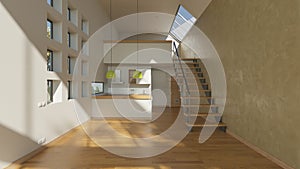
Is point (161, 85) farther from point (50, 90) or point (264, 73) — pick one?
point (264, 73)

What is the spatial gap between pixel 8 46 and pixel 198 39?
6.96 meters

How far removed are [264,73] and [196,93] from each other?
4.12 meters

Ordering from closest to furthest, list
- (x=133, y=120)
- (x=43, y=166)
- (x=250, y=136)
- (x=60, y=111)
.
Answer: (x=43, y=166) → (x=250, y=136) → (x=60, y=111) → (x=133, y=120)

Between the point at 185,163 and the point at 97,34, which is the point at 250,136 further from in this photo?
the point at 97,34

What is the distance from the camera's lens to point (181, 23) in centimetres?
1069

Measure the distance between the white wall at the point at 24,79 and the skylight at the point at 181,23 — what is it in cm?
605

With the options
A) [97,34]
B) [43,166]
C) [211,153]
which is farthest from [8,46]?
[97,34]

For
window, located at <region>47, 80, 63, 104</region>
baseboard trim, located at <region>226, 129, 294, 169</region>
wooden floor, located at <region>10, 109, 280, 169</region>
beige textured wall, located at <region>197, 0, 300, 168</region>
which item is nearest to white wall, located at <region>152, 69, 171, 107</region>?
beige textured wall, located at <region>197, 0, 300, 168</region>

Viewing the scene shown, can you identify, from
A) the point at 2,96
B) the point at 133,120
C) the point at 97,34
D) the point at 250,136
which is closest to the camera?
the point at 2,96

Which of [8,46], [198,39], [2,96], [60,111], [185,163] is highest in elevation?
[198,39]

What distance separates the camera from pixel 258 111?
3854 mm

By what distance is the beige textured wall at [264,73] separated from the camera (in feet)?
9.58

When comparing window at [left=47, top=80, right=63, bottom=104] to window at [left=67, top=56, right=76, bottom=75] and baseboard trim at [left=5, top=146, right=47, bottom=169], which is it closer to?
window at [left=67, top=56, right=76, bottom=75]

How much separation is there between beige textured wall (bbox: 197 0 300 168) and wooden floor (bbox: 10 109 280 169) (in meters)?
0.42
